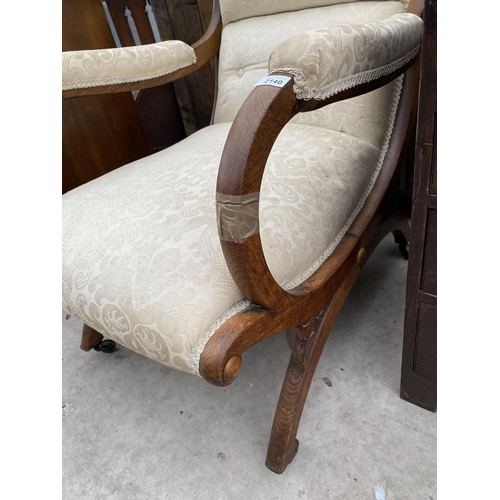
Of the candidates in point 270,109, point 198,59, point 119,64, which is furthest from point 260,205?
point 198,59

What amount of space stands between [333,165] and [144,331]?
0.43m

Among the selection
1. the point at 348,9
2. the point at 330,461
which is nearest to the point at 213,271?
the point at 330,461

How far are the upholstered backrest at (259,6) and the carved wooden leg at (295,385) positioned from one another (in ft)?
2.24

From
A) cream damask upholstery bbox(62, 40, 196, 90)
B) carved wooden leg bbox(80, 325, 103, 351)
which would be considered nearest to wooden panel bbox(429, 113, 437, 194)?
cream damask upholstery bbox(62, 40, 196, 90)

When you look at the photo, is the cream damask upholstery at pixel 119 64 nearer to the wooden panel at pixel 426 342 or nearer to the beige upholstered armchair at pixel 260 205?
the beige upholstered armchair at pixel 260 205

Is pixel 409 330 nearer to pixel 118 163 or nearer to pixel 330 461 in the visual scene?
pixel 330 461

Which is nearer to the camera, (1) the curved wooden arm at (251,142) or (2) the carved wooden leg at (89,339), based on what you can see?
(1) the curved wooden arm at (251,142)

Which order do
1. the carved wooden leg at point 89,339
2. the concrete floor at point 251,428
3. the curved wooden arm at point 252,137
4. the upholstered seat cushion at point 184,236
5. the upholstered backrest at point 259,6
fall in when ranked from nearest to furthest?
1. the curved wooden arm at point 252,137
2. the upholstered seat cushion at point 184,236
3. the concrete floor at point 251,428
4. the upholstered backrest at point 259,6
5. the carved wooden leg at point 89,339

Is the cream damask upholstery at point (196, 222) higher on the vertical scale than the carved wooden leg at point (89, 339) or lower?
higher

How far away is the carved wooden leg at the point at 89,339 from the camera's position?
1.05m

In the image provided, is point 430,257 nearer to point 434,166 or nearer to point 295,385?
point 434,166

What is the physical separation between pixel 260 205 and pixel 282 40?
53cm

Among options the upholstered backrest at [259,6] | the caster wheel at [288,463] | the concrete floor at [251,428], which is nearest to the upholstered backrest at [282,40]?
the upholstered backrest at [259,6]

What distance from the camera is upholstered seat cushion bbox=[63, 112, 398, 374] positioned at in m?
0.51
